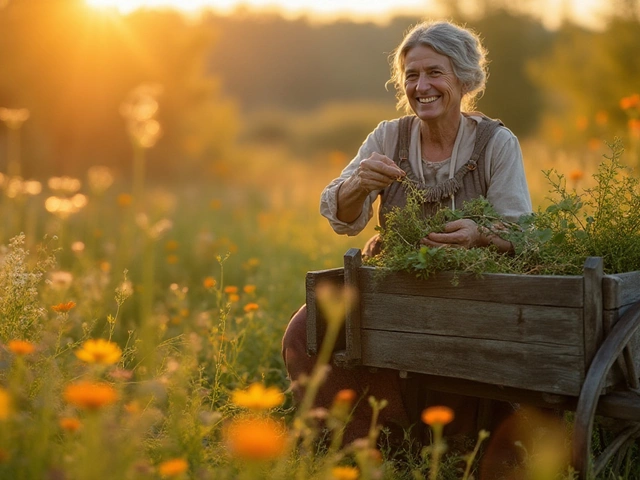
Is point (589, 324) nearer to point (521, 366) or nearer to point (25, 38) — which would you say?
point (521, 366)

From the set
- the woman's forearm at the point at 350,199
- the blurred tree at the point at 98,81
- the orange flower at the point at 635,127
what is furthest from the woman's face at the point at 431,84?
the blurred tree at the point at 98,81

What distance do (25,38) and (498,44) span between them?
1359 cm

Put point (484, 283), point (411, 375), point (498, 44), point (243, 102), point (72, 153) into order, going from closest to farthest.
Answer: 1. point (484, 283)
2. point (411, 375)
3. point (72, 153)
4. point (498, 44)
5. point (243, 102)

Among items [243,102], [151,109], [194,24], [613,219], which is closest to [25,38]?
[194,24]

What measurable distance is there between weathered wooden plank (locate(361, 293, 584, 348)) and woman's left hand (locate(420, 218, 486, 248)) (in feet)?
0.78

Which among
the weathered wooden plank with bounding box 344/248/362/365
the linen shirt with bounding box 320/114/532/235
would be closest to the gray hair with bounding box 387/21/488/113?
the linen shirt with bounding box 320/114/532/235

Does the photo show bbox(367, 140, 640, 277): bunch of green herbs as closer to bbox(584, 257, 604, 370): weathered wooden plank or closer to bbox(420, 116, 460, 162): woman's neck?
bbox(584, 257, 604, 370): weathered wooden plank

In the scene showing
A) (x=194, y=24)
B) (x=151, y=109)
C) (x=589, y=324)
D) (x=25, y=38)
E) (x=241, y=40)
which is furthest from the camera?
(x=241, y=40)

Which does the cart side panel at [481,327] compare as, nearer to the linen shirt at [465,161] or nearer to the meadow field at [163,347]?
the meadow field at [163,347]

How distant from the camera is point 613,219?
2.71 m

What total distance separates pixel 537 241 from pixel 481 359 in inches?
19.9

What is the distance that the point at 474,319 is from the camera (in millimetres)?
2391

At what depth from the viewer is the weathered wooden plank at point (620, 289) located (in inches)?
87.0

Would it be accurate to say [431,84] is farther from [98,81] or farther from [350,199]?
[98,81]
